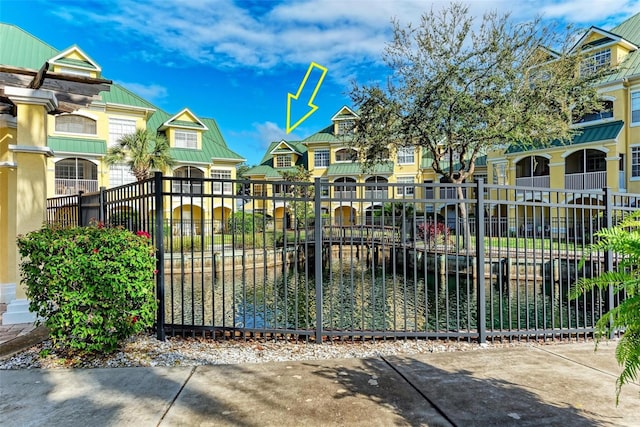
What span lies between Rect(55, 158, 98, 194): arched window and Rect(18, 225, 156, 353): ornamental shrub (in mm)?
22515

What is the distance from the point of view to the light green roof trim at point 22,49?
73.1 feet

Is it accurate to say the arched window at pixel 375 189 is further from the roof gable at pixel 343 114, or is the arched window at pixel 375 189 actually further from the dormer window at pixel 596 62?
the dormer window at pixel 596 62

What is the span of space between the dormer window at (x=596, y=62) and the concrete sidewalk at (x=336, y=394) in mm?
22578

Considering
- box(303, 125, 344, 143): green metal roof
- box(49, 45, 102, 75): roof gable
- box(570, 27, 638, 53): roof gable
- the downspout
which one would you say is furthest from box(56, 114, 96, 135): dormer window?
the downspout

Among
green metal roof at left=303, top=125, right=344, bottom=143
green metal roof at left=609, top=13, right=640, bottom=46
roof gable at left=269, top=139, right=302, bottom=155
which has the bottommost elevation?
roof gable at left=269, top=139, right=302, bottom=155

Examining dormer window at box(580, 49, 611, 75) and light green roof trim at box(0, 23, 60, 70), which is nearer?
dormer window at box(580, 49, 611, 75)

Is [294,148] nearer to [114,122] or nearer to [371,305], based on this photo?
[114,122]

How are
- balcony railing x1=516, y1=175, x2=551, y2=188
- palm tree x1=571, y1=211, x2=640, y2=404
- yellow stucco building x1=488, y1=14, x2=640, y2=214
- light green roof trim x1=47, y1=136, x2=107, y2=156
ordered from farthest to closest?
balcony railing x1=516, y1=175, x2=551, y2=188 < light green roof trim x1=47, y1=136, x2=107, y2=156 < yellow stucco building x1=488, y1=14, x2=640, y2=214 < palm tree x1=571, y1=211, x2=640, y2=404

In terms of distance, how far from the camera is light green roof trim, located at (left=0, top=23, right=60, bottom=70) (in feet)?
73.1

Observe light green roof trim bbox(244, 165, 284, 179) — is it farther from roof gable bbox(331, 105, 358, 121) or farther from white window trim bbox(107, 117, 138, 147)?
white window trim bbox(107, 117, 138, 147)

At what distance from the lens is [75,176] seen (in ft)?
82.0

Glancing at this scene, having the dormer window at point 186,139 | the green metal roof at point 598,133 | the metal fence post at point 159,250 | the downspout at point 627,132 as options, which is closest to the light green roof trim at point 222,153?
the dormer window at point 186,139

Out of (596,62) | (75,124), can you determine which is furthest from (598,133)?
(75,124)

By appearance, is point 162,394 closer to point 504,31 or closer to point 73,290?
point 73,290
